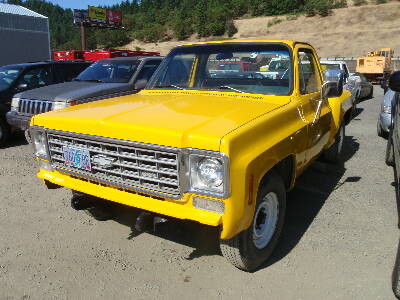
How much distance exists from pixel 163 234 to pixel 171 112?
1.37 m

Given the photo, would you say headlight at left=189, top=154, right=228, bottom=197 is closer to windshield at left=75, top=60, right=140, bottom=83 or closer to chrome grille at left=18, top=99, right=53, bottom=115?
chrome grille at left=18, top=99, right=53, bottom=115

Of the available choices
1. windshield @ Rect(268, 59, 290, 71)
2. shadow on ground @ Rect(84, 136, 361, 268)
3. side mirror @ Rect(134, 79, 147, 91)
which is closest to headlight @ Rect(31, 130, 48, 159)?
shadow on ground @ Rect(84, 136, 361, 268)

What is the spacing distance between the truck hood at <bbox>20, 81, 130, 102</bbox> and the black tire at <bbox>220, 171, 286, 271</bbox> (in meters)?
4.29

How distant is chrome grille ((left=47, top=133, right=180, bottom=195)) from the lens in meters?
2.62

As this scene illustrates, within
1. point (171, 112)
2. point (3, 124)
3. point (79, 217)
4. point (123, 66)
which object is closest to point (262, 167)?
point (171, 112)

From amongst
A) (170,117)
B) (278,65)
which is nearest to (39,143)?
(170,117)

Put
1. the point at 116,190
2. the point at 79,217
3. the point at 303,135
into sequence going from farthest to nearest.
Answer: the point at 79,217 < the point at 303,135 < the point at 116,190

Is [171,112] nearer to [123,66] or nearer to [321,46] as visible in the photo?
[123,66]

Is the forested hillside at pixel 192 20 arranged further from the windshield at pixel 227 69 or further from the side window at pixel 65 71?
the windshield at pixel 227 69

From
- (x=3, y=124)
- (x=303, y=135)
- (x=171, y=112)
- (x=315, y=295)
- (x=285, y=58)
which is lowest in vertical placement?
(x=315, y=295)

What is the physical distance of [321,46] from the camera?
5291 cm

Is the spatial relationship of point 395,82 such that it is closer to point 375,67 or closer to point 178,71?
point 178,71

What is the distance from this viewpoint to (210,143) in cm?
242

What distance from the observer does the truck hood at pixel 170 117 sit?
8.31ft
